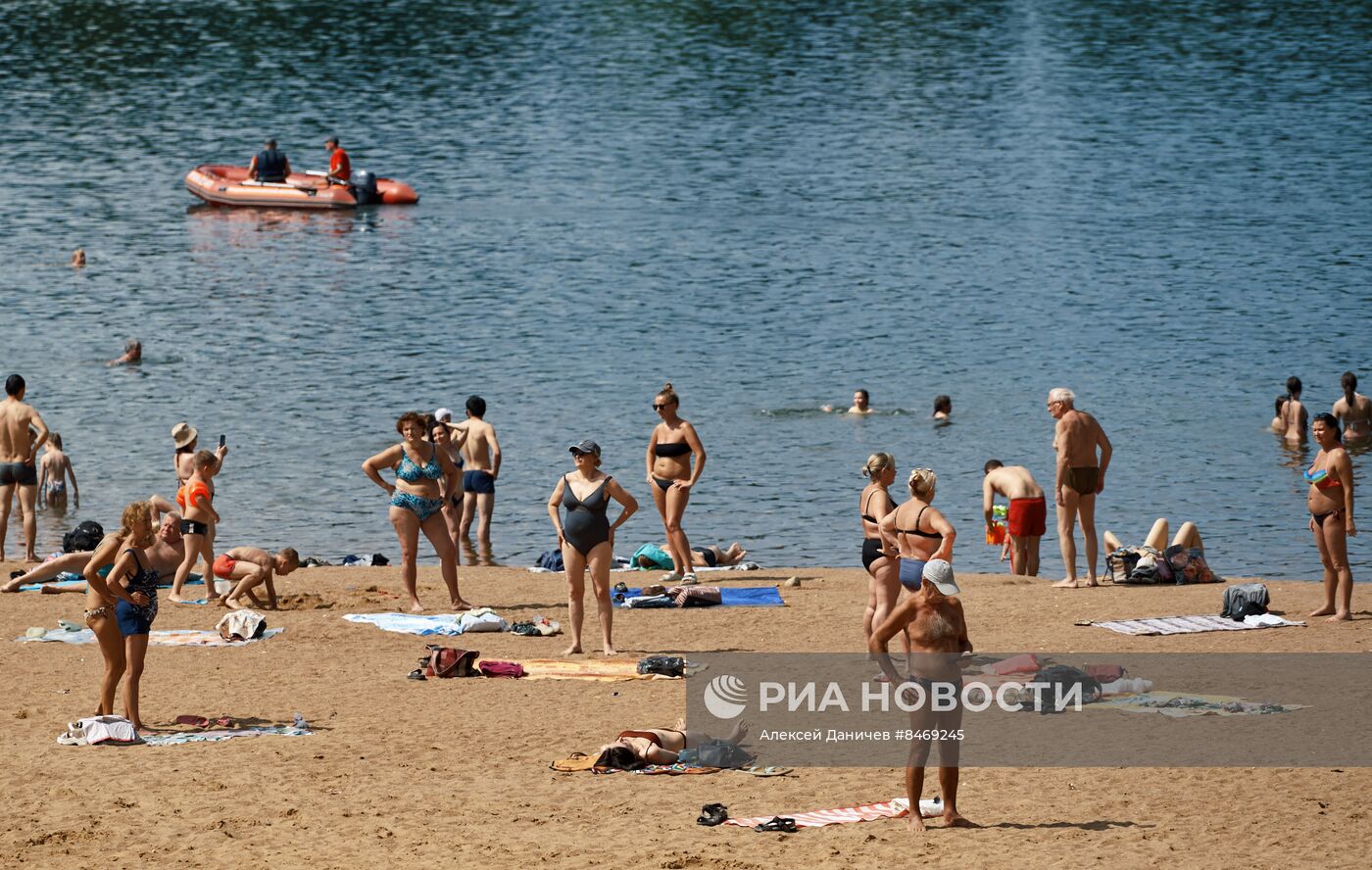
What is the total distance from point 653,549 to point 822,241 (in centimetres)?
2267

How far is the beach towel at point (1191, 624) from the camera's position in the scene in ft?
49.6

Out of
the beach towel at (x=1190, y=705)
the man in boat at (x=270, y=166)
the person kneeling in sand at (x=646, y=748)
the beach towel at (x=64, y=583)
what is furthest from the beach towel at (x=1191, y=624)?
the man in boat at (x=270, y=166)

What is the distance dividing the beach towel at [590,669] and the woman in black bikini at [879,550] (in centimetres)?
142

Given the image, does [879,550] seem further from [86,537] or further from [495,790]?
[86,537]

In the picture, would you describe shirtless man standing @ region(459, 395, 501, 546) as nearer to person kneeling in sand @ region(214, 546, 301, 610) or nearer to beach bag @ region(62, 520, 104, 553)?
person kneeling in sand @ region(214, 546, 301, 610)

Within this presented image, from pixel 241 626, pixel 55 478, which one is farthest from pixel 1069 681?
pixel 55 478

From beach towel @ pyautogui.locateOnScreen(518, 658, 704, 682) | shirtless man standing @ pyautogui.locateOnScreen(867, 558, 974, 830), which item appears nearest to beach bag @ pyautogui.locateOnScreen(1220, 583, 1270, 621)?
beach towel @ pyautogui.locateOnScreen(518, 658, 704, 682)

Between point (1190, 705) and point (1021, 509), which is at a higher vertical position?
point (1021, 509)

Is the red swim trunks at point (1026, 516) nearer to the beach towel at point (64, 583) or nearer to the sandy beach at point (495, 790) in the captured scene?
the sandy beach at point (495, 790)

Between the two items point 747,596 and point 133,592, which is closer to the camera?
point 133,592

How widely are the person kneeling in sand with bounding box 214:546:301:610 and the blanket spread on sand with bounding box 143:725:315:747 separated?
12.7 ft

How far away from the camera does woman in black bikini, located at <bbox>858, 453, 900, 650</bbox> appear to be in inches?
536

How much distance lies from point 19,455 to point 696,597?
7.16m

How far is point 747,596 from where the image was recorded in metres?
17.2
